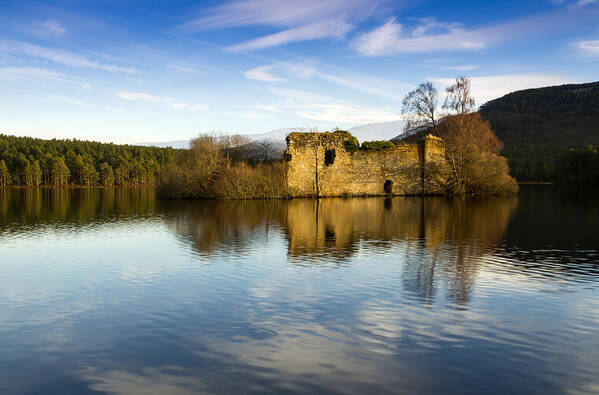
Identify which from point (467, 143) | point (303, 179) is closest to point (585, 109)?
point (467, 143)

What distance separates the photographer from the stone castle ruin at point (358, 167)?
35406mm

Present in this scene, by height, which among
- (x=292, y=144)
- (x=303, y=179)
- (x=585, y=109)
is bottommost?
(x=303, y=179)

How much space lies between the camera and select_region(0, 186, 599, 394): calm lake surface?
15.6 feet

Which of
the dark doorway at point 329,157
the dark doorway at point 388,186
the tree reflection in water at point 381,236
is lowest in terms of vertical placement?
the tree reflection in water at point 381,236

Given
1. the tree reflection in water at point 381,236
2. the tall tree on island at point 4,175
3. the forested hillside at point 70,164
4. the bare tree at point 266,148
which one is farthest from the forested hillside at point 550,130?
the tall tree on island at point 4,175

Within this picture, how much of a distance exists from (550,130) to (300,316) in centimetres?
11385

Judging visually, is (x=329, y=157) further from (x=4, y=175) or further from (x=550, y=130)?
(x=550, y=130)

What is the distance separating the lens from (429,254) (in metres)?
11.6

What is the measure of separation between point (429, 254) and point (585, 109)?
12000 cm

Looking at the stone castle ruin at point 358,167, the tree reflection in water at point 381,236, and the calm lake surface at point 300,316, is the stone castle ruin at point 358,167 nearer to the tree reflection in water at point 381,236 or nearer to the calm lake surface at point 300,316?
the tree reflection in water at point 381,236

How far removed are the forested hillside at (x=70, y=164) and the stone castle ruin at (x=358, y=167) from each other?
65209mm

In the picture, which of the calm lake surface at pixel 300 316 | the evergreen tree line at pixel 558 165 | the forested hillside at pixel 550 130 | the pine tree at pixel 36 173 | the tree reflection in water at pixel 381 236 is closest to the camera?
the calm lake surface at pixel 300 316

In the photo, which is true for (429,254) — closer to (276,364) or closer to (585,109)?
(276,364)

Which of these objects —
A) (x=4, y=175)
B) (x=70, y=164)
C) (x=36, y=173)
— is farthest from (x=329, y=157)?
(x=70, y=164)
